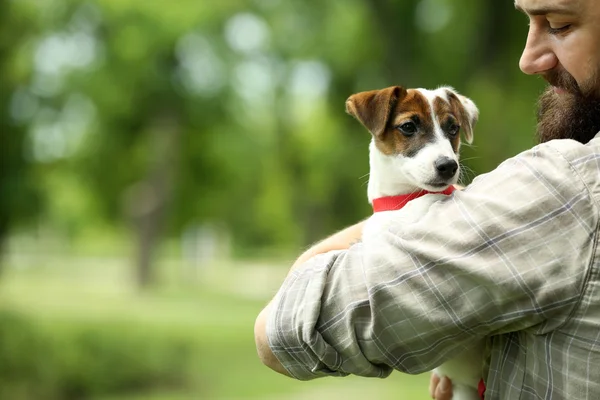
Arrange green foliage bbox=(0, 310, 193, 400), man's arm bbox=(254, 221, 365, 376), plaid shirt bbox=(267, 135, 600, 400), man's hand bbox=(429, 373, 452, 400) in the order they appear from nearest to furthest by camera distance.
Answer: plaid shirt bbox=(267, 135, 600, 400) < man's arm bbox=(254, 221, 365, 376) < man's hand bbox=(429, 373, 452, 400) < green foliage bbox=(0, 310, 193, 400)

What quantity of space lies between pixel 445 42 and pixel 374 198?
8.53 m

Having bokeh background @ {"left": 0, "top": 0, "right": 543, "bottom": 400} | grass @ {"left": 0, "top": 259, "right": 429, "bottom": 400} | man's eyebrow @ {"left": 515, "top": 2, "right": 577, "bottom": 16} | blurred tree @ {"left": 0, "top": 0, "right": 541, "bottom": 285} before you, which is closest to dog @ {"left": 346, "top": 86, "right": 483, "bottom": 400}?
man's eyebrow @ {"left": 515, "top": 2, "right": 577, "bottom": 16}

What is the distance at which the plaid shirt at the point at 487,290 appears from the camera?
3.64 ft

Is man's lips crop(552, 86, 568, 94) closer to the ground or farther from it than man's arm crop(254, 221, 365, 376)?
farther from it

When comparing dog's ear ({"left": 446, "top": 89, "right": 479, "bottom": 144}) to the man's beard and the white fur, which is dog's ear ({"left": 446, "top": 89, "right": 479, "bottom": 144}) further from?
the man's beard

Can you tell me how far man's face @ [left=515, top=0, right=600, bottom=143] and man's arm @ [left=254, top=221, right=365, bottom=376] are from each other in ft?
1.58

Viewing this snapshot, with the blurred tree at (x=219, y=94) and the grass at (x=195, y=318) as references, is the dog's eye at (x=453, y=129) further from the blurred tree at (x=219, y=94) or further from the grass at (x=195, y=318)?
the grass at (x=195, y=318)

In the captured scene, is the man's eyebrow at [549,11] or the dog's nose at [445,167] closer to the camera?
the man's eyebrow at [549,11]

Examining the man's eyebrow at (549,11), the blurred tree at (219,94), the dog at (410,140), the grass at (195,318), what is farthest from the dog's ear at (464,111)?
the grass at (195,318)

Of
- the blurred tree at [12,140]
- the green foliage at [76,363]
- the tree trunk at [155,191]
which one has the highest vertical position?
the blurred tree at [12,140]

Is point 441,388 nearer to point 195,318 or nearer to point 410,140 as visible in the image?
point 410,140

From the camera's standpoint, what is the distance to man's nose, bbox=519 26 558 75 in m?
1.31

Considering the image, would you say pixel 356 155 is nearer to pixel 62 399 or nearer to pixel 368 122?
pixel 62 399

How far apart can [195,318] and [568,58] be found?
1479cm
